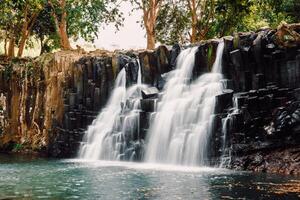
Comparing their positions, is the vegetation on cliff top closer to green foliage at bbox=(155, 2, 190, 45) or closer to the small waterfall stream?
green foliage at bbox=(155, 2, 190, 45)

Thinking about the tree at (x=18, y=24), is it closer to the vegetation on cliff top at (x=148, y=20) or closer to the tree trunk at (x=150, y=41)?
the vegetation on cliff top at (x=148, y=20)

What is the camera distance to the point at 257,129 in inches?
766

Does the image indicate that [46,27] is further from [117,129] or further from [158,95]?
[158,95]

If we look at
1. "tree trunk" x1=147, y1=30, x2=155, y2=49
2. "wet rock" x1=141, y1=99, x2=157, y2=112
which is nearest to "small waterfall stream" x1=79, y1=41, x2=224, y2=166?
"wet rock" x1=141, y1=99, x2=157, y2=112

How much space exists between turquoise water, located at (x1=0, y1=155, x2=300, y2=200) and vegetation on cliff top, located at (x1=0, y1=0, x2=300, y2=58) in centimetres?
1679

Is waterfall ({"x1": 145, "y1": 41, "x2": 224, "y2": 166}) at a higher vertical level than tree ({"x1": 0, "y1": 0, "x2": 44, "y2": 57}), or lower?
lower

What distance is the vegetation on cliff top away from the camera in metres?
33.9

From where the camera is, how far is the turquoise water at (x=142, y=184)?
1247 cm

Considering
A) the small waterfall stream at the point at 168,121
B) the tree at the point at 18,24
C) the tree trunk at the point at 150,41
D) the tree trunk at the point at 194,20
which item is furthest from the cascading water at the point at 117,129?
the tree trunk at the point at 194,20

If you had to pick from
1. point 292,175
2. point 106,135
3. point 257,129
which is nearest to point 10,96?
point 106,135

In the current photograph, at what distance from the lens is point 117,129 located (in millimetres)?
24625

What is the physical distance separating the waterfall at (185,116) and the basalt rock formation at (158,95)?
399mm

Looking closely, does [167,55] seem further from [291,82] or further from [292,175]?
[292,175]

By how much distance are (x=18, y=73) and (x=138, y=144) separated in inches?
476
